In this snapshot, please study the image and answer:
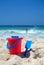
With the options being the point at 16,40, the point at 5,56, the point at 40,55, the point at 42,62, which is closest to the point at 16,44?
the point at 16,40

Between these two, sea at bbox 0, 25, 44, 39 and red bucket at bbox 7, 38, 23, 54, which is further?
sea at bbox 0, 25, 44, 39

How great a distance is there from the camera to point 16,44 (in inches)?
165

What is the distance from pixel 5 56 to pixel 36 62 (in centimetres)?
94

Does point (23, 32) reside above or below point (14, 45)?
below

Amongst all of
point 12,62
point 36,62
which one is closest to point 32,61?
point 36,62

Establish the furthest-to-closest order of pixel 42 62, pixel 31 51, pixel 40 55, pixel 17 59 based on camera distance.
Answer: pixel 31 51, pixel 40 55, pixel 17 59, pixel 42 62

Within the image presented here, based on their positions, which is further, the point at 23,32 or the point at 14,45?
the point at 23,32

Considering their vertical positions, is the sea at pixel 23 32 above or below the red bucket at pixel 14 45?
below

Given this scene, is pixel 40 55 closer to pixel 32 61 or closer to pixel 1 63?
pixel 32 61

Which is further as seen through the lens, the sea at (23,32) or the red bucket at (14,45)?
the sea at (23,32)

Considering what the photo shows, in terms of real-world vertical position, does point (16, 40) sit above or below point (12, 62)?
above

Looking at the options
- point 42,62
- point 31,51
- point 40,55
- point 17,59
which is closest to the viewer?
point 42,62

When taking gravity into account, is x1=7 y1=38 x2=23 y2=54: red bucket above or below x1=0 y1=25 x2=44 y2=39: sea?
above

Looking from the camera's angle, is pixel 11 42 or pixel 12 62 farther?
pixel 11 42
